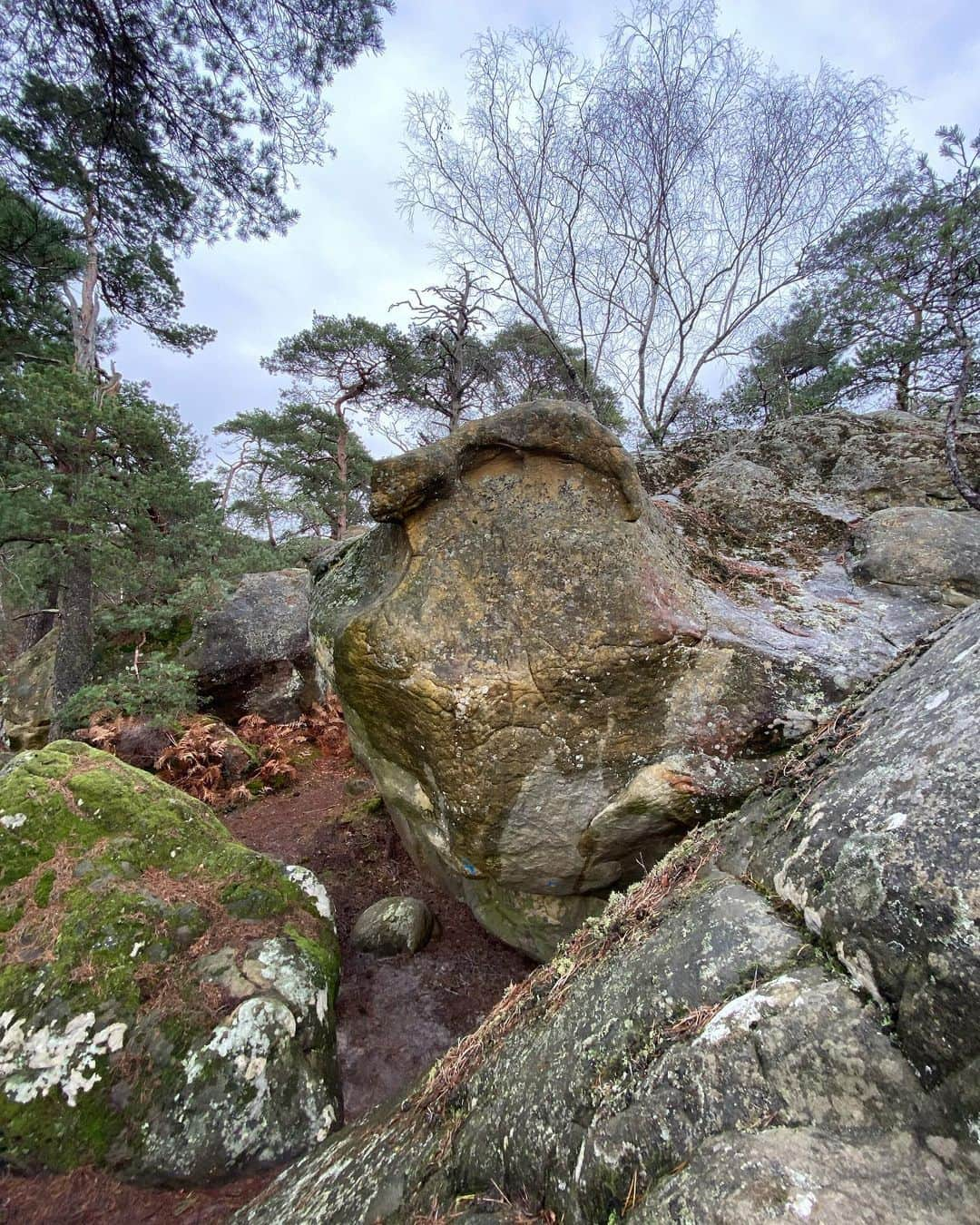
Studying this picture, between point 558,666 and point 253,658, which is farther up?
point 253,658

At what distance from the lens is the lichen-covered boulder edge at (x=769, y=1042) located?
117cm

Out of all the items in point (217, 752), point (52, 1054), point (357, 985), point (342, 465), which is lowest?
point (357, 985)

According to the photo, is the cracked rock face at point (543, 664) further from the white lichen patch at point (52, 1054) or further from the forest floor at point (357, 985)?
the white lichen patch at point (52, 1054)

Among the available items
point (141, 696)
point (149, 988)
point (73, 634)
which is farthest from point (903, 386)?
point (73, 634)

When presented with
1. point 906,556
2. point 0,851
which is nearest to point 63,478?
point 0,851

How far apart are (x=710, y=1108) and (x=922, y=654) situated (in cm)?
198

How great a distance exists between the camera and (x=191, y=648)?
30.9ft

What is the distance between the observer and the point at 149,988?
3193mm

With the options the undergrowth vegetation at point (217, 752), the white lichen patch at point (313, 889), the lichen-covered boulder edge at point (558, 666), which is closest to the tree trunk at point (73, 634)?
the undergrowth vegetation at point (217, 752)

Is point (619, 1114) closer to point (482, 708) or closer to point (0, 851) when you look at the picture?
point (482, 708)

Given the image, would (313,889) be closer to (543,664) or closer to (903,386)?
(543,664)

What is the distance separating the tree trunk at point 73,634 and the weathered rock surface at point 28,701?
43 cm

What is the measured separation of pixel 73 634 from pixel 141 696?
2.19m

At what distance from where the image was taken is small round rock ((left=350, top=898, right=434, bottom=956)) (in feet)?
14.8
